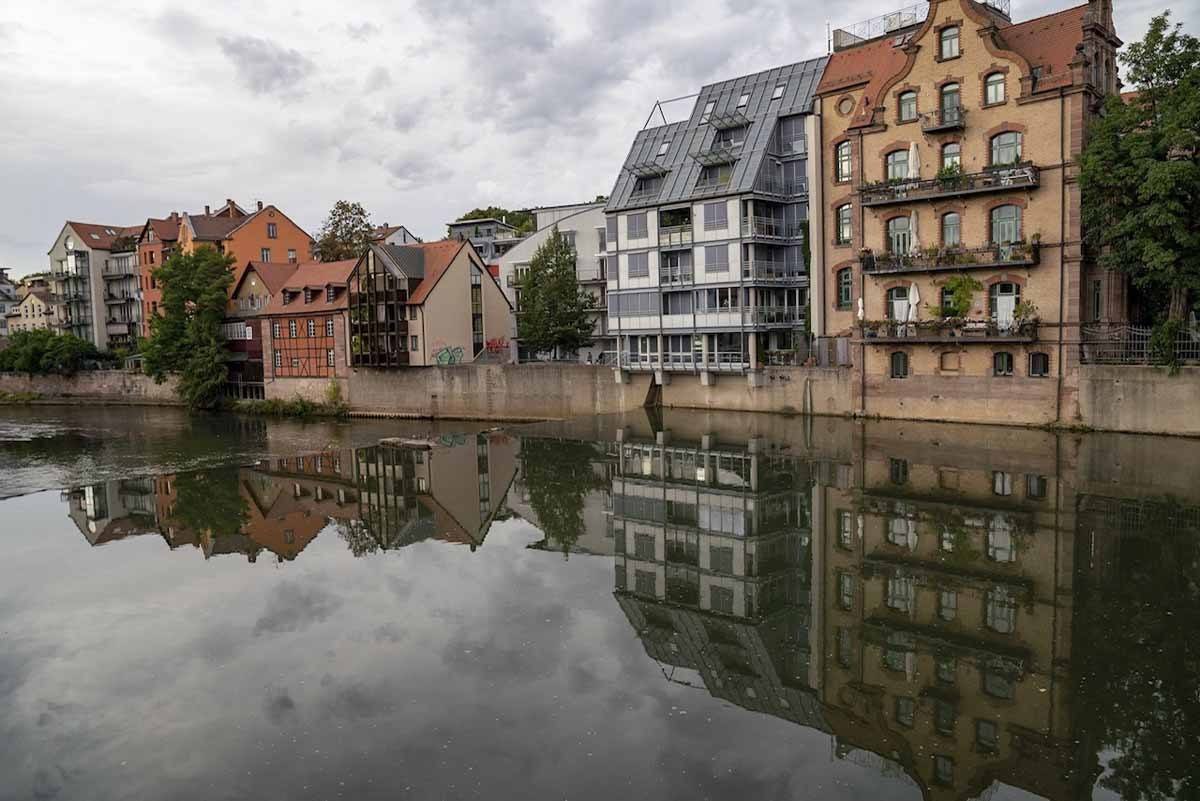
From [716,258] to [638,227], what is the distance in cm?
570

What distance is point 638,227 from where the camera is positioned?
53656mm

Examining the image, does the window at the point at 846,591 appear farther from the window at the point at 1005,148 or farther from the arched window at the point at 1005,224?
the window at the point at 1005,148

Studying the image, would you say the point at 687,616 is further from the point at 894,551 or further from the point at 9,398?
the point at 9,398

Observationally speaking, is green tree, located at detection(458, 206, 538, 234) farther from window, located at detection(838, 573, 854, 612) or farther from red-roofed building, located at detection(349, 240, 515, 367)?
window, located at detection(838, 573, 854, 612)

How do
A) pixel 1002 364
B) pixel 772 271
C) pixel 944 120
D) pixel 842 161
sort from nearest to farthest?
1. pixel 1002 364
2. pixel 944 120
3. pixel 842 161
4. pixel 772 271

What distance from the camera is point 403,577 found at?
22.4 meters

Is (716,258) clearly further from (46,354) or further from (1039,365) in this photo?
(46,354)

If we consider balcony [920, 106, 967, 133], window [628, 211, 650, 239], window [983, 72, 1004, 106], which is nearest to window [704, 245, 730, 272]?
window [628, 211, 650, 239]

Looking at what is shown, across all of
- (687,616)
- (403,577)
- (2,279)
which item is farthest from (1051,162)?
(2,279)

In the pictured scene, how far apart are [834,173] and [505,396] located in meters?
23.1

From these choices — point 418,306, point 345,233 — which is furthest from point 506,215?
→ point 418,306

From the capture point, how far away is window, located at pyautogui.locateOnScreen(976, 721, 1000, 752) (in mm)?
12742

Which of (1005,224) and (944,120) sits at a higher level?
(944,120)

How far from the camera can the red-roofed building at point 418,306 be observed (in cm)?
6072
